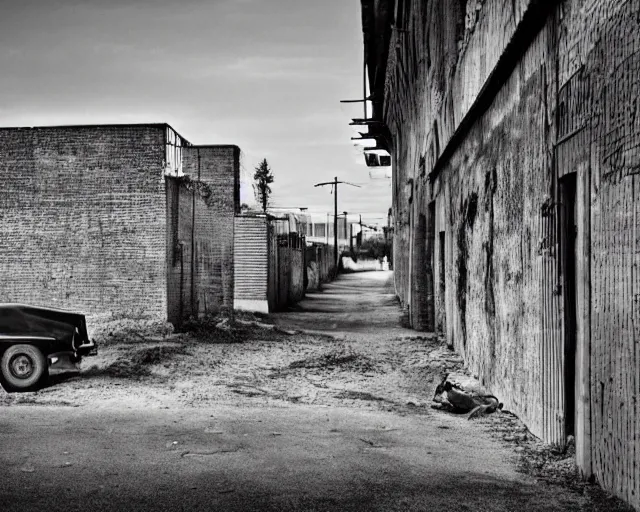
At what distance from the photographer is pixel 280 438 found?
18.2 feet

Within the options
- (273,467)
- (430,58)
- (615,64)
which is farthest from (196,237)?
(615,64)

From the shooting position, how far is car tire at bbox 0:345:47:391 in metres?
7.75

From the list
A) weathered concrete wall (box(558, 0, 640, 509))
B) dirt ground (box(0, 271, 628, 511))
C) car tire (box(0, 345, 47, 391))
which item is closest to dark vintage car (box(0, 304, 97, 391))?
car tire (box(0, 345, 47, 391))

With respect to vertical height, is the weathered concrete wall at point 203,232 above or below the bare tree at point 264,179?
below

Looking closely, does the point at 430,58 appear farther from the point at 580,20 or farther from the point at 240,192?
the point at 580,20

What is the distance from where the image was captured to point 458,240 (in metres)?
10.1

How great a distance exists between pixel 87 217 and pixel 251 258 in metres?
6.56

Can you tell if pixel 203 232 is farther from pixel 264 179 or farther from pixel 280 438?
pixel 264 179

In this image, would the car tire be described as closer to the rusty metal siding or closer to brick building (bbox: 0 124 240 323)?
brick building (bbox: 0 124 240 323)

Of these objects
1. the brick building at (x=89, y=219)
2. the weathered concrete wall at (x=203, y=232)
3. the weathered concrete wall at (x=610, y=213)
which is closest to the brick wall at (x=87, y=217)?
the brick building at (x=89, y=219)

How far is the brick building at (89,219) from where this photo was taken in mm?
12281

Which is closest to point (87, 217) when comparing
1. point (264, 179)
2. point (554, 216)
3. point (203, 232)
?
point (203, 232)

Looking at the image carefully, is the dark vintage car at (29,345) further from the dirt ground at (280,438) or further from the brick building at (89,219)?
the brick building at (89,219)

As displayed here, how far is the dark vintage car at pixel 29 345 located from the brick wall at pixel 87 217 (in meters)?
4.17
